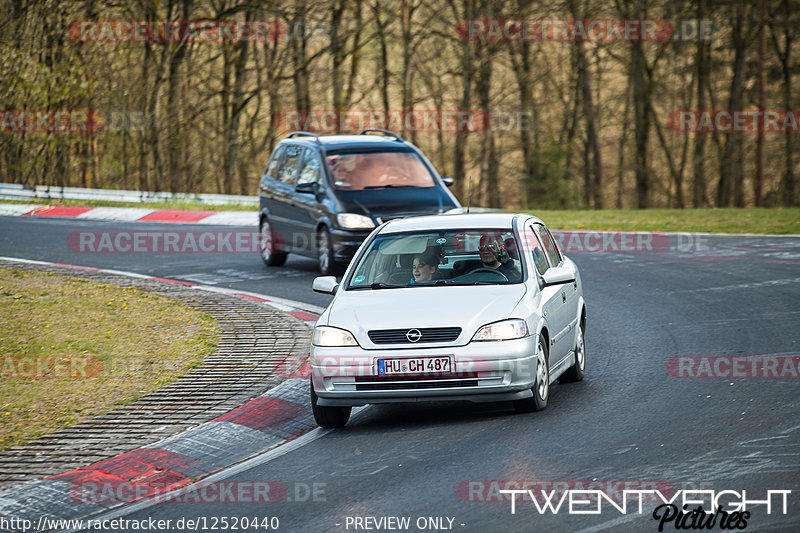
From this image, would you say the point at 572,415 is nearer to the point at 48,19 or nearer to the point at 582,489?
the point at 582,489

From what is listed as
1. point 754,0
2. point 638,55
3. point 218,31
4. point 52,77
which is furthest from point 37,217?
point 754,0

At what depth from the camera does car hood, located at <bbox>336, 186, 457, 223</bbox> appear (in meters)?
15.8

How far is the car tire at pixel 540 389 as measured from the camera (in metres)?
8.08

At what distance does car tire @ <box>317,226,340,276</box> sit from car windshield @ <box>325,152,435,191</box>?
2.63 ft

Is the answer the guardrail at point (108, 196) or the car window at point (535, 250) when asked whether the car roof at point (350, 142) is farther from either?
the guardrail at point (108, 196)

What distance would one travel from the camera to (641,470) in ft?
21.2

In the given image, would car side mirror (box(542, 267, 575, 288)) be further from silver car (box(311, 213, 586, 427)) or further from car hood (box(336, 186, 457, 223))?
car hood (box(336, 186, 457, 223))

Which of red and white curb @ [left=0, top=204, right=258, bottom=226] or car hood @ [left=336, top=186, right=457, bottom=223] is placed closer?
car hood @ [left=336, top=186, right=457, bottom=223]

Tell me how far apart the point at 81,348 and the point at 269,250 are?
24.3 ft

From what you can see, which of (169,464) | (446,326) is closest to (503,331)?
(446,326)

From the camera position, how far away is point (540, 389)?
820 centimetres

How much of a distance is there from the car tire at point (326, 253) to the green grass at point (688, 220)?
846cm

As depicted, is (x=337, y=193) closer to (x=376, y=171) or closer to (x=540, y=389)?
(x=376, y=171)

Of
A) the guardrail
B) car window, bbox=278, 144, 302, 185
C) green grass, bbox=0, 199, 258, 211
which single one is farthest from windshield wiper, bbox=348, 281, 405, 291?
the guardrail
